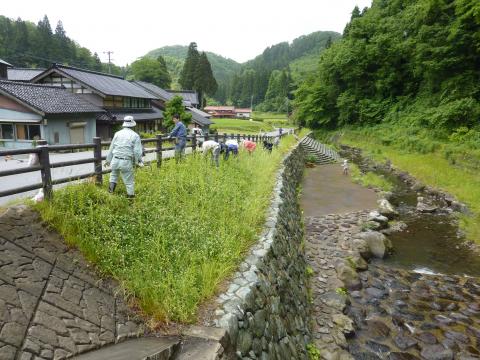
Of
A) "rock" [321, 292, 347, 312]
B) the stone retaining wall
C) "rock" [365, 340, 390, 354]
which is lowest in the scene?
"rock" [365, 340, 390, 354]

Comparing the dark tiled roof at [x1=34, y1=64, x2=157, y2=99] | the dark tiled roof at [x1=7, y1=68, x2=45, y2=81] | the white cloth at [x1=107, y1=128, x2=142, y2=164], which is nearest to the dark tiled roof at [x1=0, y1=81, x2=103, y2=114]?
the dark tiled roof at [x1=34, y1=64, x2=157, y2=99]

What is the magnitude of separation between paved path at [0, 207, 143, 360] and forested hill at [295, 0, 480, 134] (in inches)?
1021

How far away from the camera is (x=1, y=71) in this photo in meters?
32.6

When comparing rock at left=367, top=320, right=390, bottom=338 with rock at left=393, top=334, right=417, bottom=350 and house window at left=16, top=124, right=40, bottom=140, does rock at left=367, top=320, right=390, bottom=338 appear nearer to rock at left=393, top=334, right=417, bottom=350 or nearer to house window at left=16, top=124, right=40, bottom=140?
rock at left=393, top=334, right=417, bottom=350

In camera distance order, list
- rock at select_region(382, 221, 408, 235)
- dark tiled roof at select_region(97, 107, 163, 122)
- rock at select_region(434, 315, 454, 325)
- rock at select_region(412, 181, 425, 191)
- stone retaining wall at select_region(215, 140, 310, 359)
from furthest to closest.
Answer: dark tiled roof at select_region(97, 107, 163, 122)
rock at select_region(412, 181, 425, 191)
rock at select_region(382, 221, 408, 235)
rock at select_region(434, 315, 454, 325)
stone retaining wall at select_region(215, 140, 310, 359)

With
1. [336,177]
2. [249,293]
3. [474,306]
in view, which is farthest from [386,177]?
[249,293]

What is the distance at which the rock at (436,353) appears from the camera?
7012mm

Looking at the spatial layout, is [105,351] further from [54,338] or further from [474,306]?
[474,306]

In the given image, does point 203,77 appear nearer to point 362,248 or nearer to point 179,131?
point 179,131

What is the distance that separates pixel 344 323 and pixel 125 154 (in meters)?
A: 6.30

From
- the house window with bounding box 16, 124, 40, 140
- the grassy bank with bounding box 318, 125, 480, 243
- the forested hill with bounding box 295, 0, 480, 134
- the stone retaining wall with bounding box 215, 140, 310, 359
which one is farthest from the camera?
the forested hill with bounding box 295, 0, 480, 134

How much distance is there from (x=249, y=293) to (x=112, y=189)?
3.44m

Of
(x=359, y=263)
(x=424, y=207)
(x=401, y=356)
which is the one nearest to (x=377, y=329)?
(x=401, y=356)

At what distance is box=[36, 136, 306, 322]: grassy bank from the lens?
4.50 m
